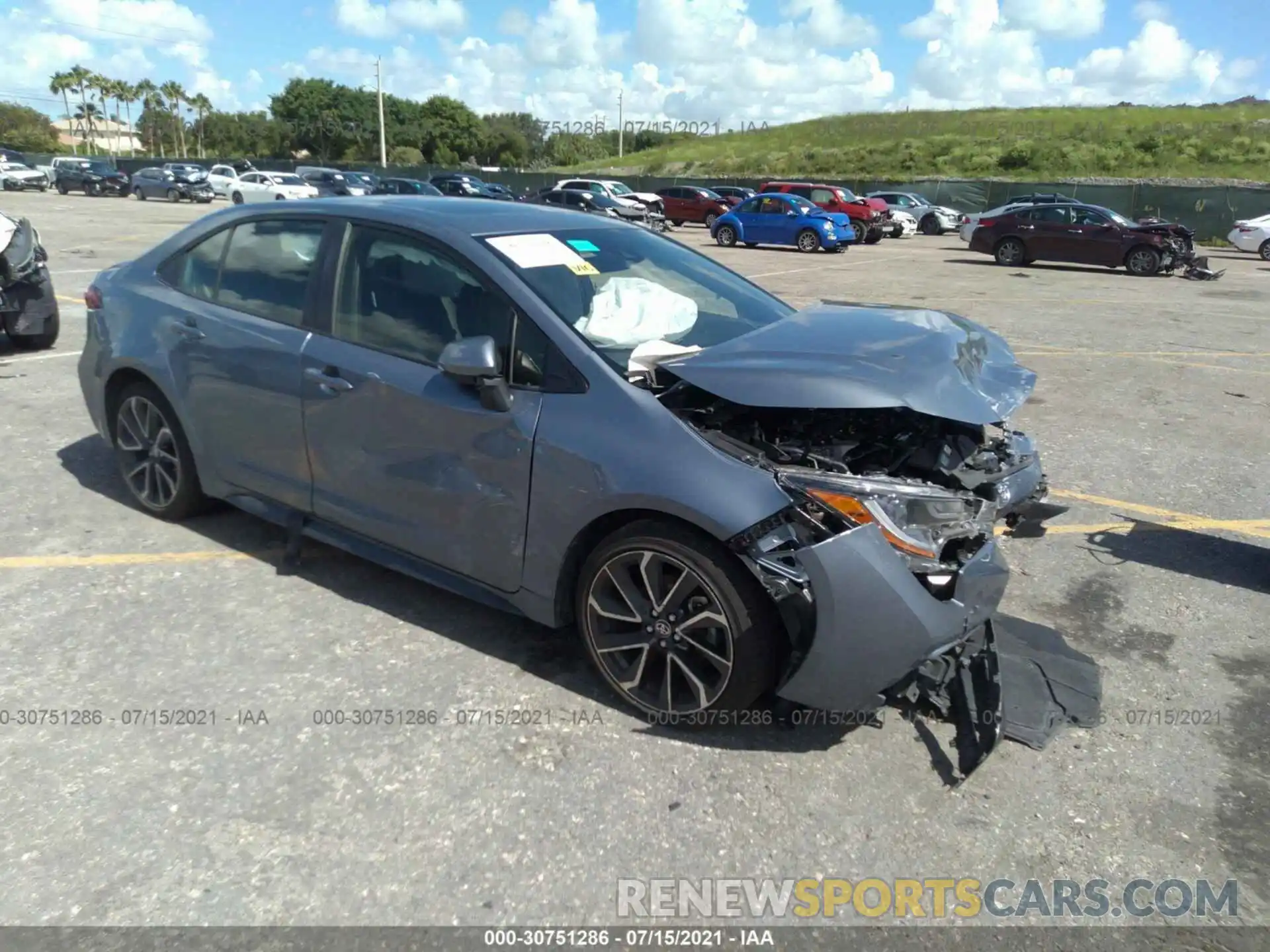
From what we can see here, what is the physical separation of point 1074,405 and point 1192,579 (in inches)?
147

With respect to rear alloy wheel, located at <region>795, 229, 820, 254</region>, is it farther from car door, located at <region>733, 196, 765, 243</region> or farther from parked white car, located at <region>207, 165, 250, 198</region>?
parked white car, located at <region>207, 165, 250, 198</region>

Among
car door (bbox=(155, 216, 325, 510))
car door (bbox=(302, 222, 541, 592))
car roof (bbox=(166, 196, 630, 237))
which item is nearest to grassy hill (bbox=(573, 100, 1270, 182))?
car roof (bbox=(166, 196, 630, 237))

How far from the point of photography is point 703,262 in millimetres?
4629

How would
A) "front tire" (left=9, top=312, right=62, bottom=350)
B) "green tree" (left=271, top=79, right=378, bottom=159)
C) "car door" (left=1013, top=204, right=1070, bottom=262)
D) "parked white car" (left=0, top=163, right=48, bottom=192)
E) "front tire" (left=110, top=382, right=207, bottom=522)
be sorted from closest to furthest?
"front tire" (left=110, top=382, right=207, bottom=522) → "front tire" (left=9, top=312, right=62, bottom=350) → "car door" (left=1013, top=204, right=1070, bottom=262) → "parked white car" (left=0, top=163, right=48, bottom=192) → "green tree" (left=271, top=79, right=378, bottom=159)

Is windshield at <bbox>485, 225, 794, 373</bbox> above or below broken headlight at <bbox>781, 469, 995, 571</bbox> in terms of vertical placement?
above

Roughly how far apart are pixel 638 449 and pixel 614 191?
32623 mm

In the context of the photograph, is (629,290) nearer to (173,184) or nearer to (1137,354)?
(1137,354)

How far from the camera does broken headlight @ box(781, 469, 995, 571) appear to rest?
2953mm

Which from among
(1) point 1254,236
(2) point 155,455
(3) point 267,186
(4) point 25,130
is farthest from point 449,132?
(2) point 155,455

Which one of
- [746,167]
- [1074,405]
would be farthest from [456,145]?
[1074,405]

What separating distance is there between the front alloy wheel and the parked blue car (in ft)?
77.3

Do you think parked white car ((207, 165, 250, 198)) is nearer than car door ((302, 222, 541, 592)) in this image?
No

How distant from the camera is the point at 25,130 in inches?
4289

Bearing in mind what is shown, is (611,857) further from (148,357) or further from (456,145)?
(456,145)
